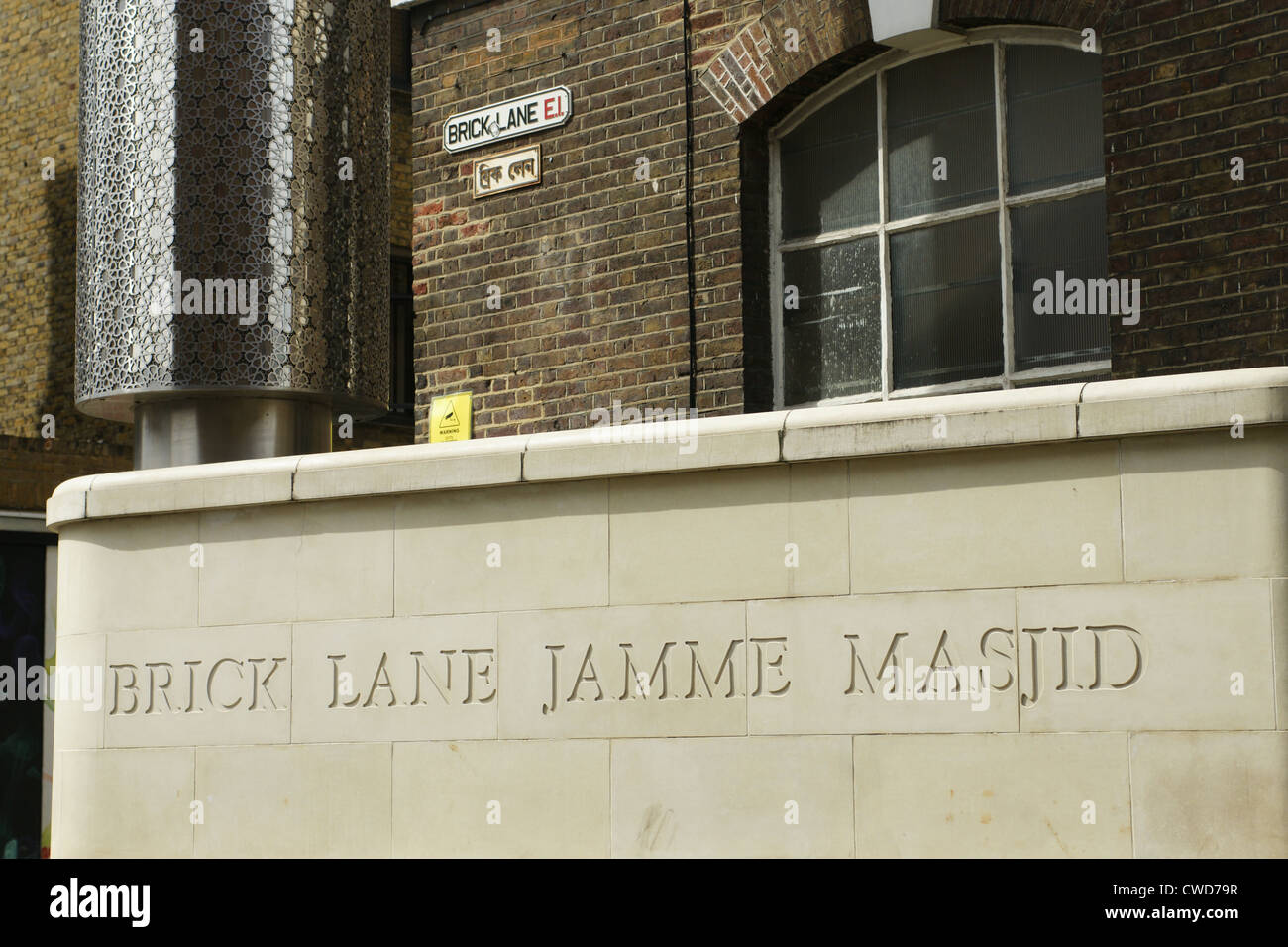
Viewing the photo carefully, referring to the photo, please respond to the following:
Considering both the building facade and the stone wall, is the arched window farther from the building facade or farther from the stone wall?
the stone wall

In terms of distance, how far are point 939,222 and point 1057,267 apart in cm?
74

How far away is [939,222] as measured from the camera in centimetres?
880

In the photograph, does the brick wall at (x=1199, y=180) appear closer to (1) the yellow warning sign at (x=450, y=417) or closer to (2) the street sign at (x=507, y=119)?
(2) the street sign at (x=507, y=119)

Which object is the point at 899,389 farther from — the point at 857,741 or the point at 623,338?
the point at 857,741

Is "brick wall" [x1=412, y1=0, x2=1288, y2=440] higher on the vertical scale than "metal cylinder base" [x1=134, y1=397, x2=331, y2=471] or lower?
higher

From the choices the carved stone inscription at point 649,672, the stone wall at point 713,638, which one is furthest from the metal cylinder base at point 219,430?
the carved stone inscription at point 649,672

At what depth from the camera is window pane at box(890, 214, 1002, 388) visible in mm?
8594

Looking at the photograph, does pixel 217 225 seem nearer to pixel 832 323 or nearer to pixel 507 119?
pixel 507 119

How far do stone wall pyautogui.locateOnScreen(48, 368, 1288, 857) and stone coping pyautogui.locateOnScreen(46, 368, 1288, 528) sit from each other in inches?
0.5

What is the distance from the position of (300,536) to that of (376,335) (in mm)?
1939

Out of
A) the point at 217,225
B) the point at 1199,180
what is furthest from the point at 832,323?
the point at 217,225

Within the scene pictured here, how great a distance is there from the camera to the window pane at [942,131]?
28.4 ft

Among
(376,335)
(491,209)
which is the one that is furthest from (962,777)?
(491,209)

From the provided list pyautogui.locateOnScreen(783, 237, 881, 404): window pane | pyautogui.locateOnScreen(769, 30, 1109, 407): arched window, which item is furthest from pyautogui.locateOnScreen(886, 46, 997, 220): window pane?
pyautogui.locateOnScreen(783, 237, 881, 404): window pane
